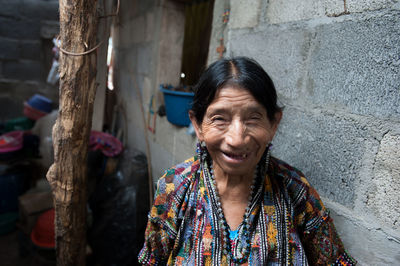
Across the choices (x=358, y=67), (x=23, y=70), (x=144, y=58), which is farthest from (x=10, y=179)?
(x=358, y=67)

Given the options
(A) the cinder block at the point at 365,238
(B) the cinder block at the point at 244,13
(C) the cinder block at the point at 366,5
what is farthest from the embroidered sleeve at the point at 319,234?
(B) the cinder block at the point at 244,13

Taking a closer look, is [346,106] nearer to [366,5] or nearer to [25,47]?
[366,5]

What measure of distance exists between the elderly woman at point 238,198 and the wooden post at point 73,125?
82 centimetres

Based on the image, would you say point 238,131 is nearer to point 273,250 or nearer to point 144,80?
point 273,250

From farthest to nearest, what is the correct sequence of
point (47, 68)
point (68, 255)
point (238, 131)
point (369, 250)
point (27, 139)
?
point (47, 68)
point (27, 139)
point (68, 255)
point (369, 250)
point (238, 131)

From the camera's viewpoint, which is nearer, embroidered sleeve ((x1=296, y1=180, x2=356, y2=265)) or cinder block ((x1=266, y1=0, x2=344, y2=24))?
embroidered sleeve ((x1=296, y1=180, x2=356, y2=265))

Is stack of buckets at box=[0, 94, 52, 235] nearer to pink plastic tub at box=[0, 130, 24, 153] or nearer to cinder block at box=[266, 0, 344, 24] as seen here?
pink plastic tub at box=[0, 130, 24, 153]

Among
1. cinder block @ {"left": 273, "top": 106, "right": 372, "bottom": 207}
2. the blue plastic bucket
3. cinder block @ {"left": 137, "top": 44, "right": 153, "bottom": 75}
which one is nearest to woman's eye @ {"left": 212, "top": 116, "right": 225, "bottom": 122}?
cinder block @ {"left": 273, "top": 106, "right": 372, "bottom": 207}

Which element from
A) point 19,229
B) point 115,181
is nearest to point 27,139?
point 19,229

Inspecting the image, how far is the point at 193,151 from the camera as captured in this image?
2650mm

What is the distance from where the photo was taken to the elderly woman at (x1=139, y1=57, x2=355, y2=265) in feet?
3.55

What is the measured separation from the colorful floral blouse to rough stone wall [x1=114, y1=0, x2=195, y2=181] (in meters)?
1.40

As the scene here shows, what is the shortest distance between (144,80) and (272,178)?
294cm

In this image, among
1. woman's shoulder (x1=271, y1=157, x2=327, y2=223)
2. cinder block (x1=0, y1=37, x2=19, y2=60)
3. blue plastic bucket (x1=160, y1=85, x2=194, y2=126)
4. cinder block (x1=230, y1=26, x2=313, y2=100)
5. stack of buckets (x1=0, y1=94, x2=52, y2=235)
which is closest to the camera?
woman's shoulder (x1=271, y1=157, x2=327, y2=223)
